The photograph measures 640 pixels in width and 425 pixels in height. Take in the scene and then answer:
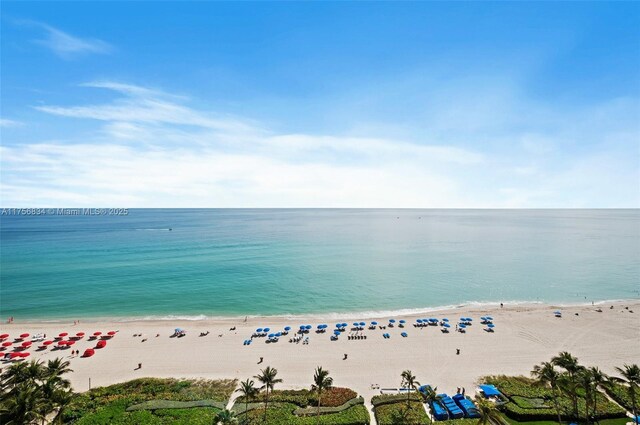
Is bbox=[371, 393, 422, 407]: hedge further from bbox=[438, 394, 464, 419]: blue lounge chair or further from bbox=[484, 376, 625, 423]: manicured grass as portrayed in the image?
bbox=[484, 376, 625, 423]: manicured grass

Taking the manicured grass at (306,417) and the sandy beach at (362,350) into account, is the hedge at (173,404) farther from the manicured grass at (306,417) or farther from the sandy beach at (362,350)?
the sandy beach at (362,350)

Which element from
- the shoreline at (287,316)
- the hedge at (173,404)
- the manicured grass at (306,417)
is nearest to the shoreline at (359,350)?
the shoreline at (287,316)

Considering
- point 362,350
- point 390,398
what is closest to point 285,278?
point 362,350

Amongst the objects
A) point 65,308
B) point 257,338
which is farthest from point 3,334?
point 257,338

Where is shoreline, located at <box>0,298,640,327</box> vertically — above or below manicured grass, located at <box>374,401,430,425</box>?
below

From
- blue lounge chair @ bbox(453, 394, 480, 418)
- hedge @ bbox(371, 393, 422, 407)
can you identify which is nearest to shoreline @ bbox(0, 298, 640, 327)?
hedge @ bbox(371, 393, 422, 407)

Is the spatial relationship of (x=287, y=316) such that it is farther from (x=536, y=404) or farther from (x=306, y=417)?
(x=536, y=404)

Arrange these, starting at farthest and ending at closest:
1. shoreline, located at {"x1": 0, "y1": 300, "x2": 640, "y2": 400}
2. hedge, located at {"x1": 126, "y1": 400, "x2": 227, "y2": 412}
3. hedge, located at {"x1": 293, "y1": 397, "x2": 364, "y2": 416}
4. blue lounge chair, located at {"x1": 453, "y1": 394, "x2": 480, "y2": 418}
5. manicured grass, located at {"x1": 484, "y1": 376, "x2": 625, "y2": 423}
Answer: shoreline, located at {"x1": 0, "y1": 300, "x2": 640, "y2": 400}, hedge, located at {"x1": 126, "y1": 400, "x2": 227, "y2": 412}, hedge, located at {"x1": 293, "y1": 397, "x2": 364, "y2": 416}, blue lounge chair, located at {"x1": 453, "y1": 394, "x2": 480, "y2": 418}, manicured grass, located at {"x1": 484, "y1": 376, "x2": 625, "y2": 423}
